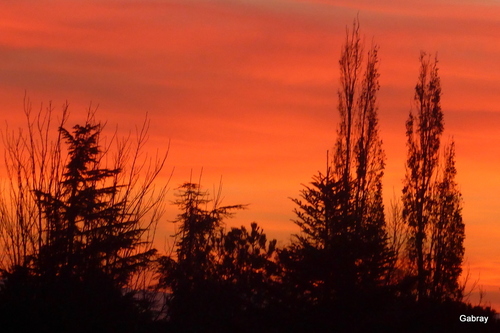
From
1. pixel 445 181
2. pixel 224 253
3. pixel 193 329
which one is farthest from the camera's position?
pixel 445 181

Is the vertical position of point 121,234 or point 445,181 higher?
point 445,181

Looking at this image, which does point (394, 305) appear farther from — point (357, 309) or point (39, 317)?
point (39, 317)

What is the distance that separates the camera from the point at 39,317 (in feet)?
34.0

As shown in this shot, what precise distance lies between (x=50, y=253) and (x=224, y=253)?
8247 millimetres

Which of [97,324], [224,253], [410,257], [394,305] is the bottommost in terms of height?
[97,324]

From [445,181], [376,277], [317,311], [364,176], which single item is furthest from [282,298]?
[445,181]

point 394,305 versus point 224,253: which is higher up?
point 224,253

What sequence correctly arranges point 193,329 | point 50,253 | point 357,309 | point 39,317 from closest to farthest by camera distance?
point 39,317 → point 50,253 → point 193,329 → point 357,309

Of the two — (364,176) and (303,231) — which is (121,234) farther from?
(364,176)

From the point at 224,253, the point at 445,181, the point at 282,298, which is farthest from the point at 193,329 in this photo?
the point at 445,181

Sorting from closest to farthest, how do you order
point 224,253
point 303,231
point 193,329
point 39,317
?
point 39,317, point 193,329, point 303,231, point 224,253

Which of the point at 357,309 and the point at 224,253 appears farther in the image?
the point at 224,253

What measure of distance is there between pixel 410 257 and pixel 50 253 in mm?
23568

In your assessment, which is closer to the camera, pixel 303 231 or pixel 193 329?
pixel 193 329
